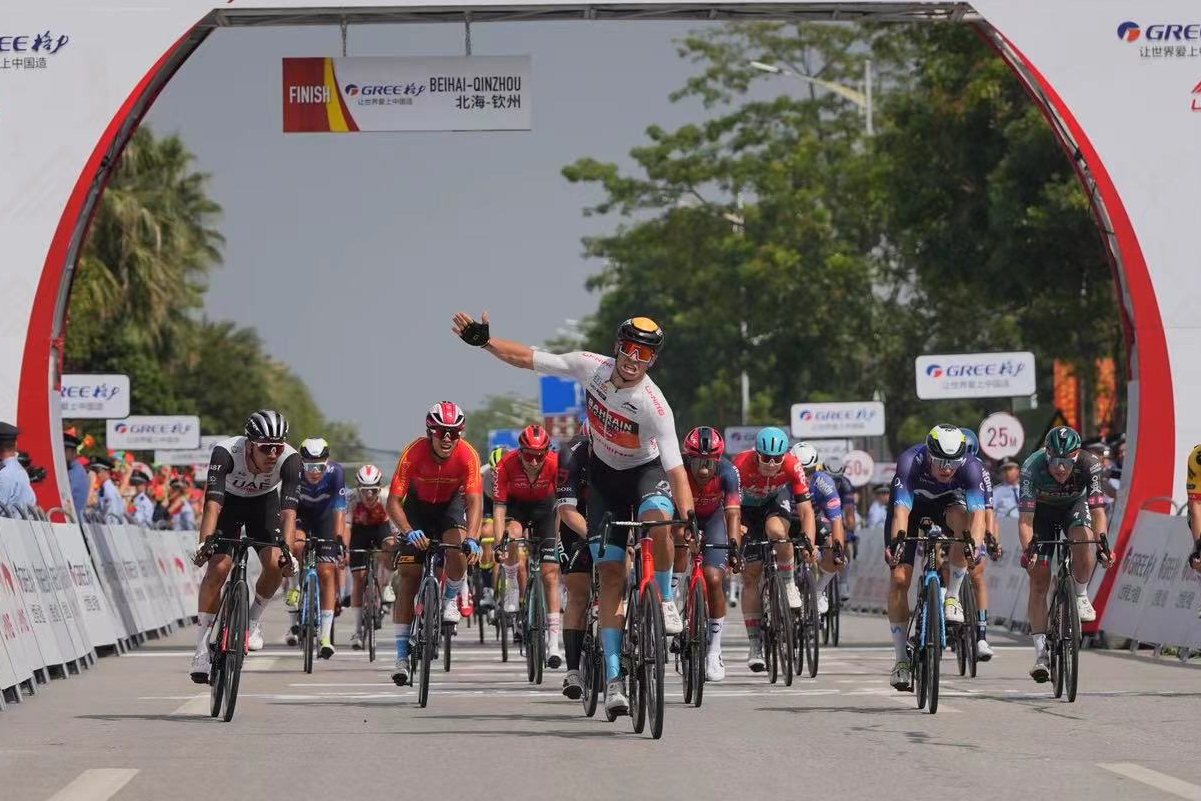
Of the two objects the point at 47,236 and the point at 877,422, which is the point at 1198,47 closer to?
the point at 47,236

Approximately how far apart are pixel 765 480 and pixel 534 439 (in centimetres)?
239

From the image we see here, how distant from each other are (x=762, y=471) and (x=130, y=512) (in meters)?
16.0

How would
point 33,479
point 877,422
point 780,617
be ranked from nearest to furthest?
point 780,617
point 33,479
point 877,422

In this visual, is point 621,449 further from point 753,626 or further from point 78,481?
point 78,481

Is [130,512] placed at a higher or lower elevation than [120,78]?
lower

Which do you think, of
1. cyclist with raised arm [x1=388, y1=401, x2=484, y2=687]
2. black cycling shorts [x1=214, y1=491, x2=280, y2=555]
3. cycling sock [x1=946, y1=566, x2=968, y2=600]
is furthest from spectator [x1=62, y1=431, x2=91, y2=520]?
cycling sock [x1=946, y1=566, x2=968, y2=600]

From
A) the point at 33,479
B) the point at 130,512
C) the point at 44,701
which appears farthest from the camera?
the point at 130,512

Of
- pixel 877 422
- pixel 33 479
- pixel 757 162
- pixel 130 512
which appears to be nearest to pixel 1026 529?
pixel 33 479

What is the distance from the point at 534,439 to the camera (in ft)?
65.8

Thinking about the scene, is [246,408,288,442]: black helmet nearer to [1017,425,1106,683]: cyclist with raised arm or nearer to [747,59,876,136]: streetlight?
[1017,425,1106,683]: cyclist with raised arm

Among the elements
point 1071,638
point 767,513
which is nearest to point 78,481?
point 767,513

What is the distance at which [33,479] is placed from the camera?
67.8 ft

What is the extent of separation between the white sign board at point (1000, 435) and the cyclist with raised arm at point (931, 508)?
18.2 meters

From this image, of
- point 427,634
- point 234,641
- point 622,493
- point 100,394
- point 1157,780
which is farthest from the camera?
point 100,394
